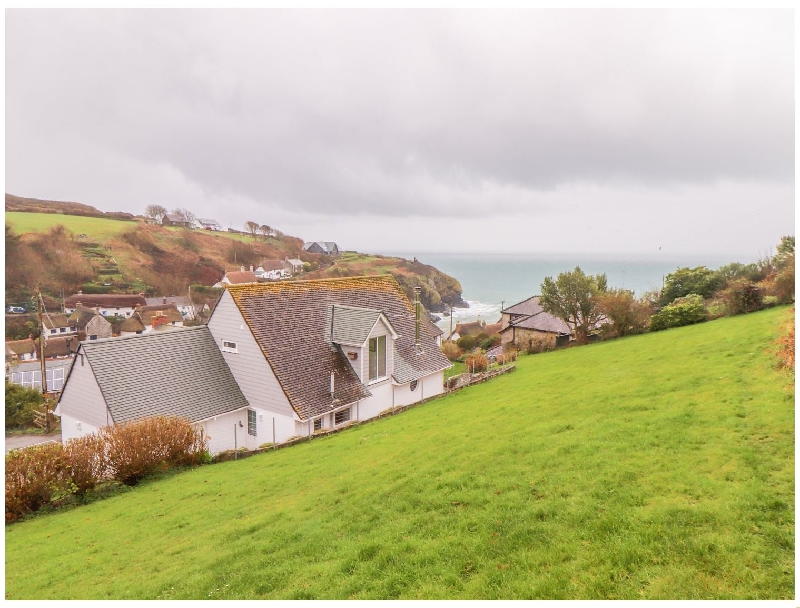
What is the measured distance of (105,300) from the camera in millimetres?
62000

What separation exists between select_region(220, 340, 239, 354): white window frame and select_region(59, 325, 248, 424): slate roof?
0.41 m

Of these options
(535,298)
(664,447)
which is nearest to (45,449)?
(664,447)

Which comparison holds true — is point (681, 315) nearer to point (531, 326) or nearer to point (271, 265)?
point (531, 326)

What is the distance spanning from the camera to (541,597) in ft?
15.2

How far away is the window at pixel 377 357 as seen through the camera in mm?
19406

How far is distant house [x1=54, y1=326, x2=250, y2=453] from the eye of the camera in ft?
49.5

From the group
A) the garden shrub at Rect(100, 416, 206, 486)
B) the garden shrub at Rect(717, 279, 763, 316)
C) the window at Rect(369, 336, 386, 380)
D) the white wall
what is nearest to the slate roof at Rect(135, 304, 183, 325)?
the white wall

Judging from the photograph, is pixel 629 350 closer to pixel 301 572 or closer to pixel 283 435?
pixel 283 435

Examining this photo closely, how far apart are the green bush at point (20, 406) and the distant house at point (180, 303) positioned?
34349 mm

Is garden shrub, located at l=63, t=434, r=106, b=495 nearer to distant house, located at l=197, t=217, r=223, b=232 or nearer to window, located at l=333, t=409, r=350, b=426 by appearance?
window, located at l=333, t=409, r=350, b=426

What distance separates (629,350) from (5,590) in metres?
25.5

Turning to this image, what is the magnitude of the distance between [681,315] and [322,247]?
344 ft

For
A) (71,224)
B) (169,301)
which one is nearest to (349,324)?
(169,301)

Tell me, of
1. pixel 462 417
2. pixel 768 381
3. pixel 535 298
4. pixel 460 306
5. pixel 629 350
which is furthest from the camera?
pixel 460 306
